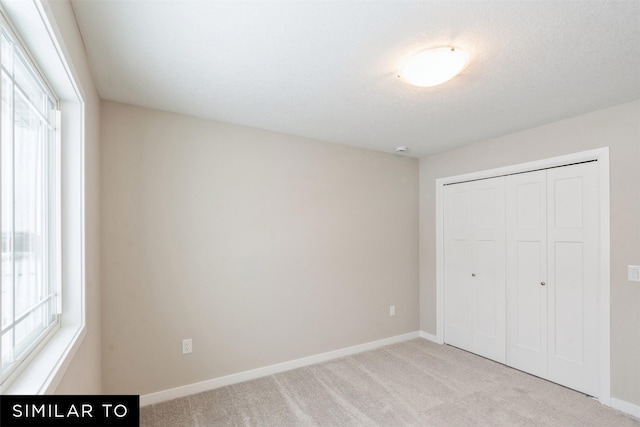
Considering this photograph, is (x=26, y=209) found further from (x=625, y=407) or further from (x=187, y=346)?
(x=625, y=407)

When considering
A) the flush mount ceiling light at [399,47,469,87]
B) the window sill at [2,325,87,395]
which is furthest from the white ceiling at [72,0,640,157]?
the window sill at [2,325,87,395]

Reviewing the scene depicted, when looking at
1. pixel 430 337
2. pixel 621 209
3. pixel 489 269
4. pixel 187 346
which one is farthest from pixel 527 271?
pixel 187 346

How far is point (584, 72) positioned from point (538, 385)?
102 inches

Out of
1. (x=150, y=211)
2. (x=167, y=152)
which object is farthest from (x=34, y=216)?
(x=167, y=152)

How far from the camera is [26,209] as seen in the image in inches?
51.9

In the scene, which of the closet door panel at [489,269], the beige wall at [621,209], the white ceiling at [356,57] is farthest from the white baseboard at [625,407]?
the white ceiling at [356,57]

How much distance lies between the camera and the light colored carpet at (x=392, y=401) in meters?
2.33

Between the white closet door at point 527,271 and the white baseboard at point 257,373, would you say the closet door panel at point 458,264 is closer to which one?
the white closet door at point 527,271

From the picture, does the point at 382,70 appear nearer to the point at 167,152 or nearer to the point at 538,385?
the point at 167,152

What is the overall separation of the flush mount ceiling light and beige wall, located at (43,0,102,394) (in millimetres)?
1660

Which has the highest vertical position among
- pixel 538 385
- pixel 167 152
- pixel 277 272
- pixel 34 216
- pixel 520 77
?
pixel 520 77

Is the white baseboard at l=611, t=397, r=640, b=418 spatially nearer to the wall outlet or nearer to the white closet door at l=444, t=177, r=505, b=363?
the white closet door at l=444, t=177, r=505, b=363

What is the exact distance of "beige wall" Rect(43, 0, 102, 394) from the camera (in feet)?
4.44

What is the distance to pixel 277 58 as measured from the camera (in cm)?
187
